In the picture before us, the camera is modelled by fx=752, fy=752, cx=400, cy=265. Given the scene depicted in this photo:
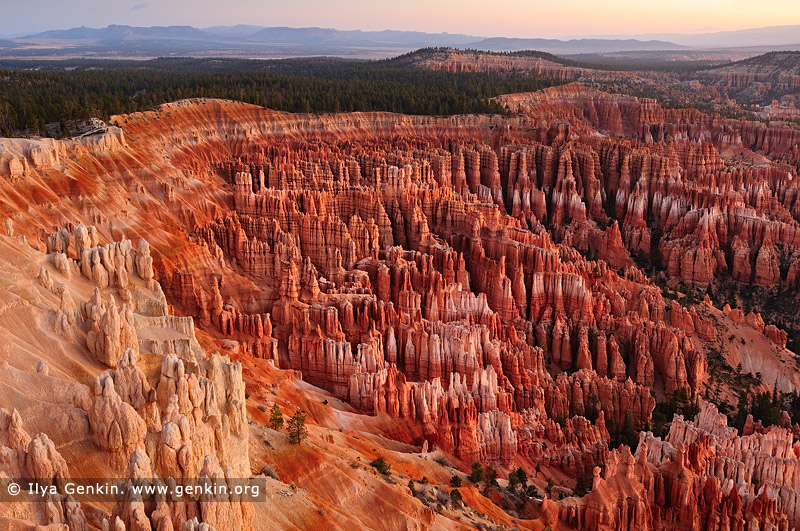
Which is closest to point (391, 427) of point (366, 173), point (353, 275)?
point (353, 275)

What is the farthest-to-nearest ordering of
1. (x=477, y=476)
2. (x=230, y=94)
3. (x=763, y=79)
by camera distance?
(x=763, y=79) → (x=230, y=94) → (x=477, y=476)

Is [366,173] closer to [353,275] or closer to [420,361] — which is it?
[353,275]

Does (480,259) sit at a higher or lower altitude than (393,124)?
lower

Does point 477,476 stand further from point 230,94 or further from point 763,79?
point 763,79

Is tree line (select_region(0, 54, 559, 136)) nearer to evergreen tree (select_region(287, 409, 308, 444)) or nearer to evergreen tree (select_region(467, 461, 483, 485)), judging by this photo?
evergreen tree (select_region(287, 409, 308, 444))

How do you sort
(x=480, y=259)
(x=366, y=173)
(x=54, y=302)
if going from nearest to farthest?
(x=54, y=302), (x=480, y=259), (x=366, y=173)

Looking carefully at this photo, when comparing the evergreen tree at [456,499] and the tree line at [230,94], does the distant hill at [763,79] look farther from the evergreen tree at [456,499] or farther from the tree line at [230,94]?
the evergreen tree at [456,499]

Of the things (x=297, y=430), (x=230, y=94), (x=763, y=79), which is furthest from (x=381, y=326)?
(x=763, y=79)

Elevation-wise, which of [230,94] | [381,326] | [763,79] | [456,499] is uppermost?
[230,94]

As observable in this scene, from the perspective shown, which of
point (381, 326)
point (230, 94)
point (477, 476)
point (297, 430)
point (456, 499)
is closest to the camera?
point (297, 430)
